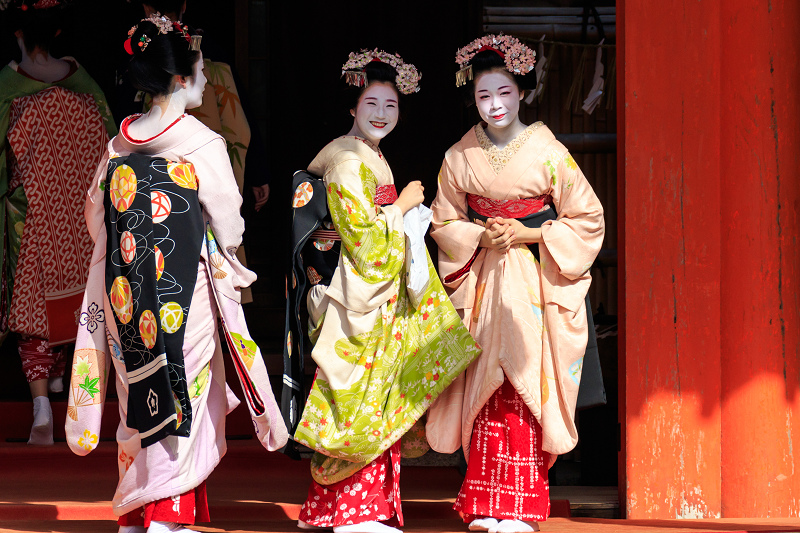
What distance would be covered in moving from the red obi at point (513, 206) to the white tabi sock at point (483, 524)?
133cm

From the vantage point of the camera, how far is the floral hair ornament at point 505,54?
4.55 metres

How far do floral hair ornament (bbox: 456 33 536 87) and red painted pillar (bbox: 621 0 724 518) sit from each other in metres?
0.64

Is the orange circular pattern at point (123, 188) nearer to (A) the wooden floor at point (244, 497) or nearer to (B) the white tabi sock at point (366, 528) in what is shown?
(A) the wooden floor at point (244, 497)

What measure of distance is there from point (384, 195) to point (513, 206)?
581 mm

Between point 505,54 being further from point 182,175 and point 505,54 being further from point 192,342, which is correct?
point 192,342

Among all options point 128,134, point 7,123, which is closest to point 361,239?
point 128,134

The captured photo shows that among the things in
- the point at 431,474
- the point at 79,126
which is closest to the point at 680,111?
the point at 431,474

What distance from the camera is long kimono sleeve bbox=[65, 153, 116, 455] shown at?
421 cm

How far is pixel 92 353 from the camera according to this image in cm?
426

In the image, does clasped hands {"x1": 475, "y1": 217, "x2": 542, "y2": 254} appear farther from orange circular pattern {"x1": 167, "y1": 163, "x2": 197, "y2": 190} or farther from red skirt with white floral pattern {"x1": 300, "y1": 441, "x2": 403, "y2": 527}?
orange circular pattern {"x1": 167, "y1": 163, "x2": 197, "y2": 190}

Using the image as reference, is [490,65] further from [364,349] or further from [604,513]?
[604,513]

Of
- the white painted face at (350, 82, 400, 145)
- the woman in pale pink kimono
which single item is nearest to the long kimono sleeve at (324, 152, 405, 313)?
the white painted face at (350, 82, 400, 145)

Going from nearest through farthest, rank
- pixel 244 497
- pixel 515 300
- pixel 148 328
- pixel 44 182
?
pixel 148 328
pixel 515 300
pixel 244 497
pixel 44 182

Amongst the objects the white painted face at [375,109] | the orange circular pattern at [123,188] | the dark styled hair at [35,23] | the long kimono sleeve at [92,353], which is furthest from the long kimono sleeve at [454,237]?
the dark styled hair at [35,23]
